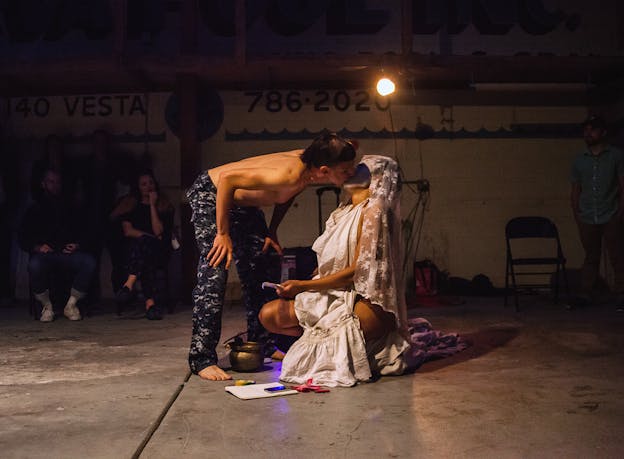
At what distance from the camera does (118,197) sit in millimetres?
8430

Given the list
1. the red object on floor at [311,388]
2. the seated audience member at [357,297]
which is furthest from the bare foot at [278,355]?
the red object on floor at [311,388]

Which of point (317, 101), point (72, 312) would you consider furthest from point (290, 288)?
point (317, 101)

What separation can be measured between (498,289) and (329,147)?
5.28 metres

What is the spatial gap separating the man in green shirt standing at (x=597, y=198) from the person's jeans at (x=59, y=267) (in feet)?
16.0

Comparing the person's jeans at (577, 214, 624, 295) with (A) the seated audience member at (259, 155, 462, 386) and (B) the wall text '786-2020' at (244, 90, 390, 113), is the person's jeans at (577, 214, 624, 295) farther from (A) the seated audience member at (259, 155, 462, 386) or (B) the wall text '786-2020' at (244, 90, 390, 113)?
(A) the seated audience member at (259, 155, 462, 386)

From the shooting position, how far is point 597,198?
Answer: 280 inches

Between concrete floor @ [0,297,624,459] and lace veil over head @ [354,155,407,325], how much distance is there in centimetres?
50

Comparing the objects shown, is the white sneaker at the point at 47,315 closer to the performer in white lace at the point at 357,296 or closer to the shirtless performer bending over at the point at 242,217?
the shirtless performer bending over at the point at 242,217

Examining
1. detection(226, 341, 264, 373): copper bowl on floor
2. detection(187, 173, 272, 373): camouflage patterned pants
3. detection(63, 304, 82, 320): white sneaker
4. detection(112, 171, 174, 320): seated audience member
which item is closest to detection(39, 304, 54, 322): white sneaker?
detection(63, 304, 82, 320): white sneaker

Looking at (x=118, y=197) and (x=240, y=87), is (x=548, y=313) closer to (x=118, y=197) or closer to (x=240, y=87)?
(x=240, y=87)

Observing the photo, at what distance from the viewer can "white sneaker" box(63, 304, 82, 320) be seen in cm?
696

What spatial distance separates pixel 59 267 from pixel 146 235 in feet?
3.00

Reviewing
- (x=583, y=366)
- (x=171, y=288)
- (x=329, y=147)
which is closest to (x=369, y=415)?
(x=329, y=147)

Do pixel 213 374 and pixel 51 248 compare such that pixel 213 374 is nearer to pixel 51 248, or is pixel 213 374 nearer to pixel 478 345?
pixel 478 345
